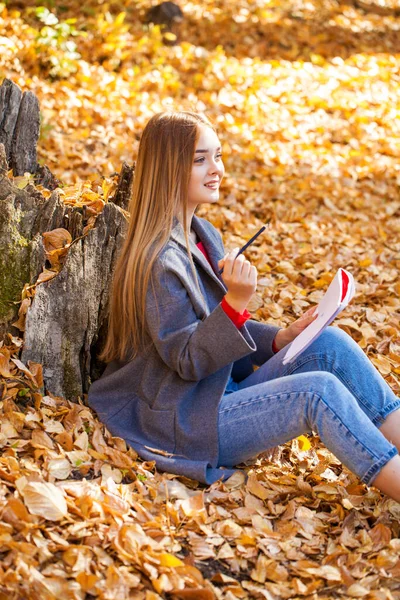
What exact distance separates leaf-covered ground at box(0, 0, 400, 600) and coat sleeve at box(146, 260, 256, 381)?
42 cm

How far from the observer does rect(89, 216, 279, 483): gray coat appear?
2.63m

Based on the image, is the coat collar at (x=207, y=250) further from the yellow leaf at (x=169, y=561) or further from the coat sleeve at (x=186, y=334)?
the yellow leaf at (x=169, y=561)

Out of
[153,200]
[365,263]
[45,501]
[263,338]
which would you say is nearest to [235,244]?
[365,263]

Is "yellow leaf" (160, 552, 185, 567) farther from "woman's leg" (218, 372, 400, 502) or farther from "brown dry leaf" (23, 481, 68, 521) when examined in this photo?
"woman's leg" (218, 372, 400, 502)

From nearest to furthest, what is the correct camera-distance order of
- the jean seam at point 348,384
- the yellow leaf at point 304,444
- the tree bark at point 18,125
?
the jean seam at point 348,384 < the yellow leaf at point 304,444 < the tree bark at point 18,125

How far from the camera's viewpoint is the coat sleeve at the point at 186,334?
2588 millimetres

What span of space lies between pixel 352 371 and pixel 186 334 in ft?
2.25

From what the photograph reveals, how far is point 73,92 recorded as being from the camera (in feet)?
21.3

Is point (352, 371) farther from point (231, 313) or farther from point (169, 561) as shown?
point (169, 561)

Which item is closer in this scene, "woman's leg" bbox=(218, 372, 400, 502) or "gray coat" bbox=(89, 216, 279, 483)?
"woman's leg" bbox=(218, 372, 400, 502)

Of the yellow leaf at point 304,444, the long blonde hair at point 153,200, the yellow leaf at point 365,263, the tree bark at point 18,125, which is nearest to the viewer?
the long blonde hair at point 153,200

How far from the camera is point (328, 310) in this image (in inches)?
105

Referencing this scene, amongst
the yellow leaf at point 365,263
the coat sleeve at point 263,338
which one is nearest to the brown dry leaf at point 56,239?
the coat sleeve at point 263,338

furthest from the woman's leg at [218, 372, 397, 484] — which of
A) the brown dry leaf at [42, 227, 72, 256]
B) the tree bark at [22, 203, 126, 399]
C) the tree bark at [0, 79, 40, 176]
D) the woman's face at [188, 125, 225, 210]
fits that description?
the tree bark at [0, 79, 40, 176]
